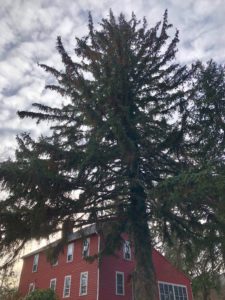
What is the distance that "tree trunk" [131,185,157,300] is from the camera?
31.6ft

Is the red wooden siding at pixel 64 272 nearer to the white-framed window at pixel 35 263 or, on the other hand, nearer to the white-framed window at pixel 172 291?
the white-framed window at pixel 35 263

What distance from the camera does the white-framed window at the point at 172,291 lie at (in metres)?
25.2

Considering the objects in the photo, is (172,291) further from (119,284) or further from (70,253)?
(70,253)

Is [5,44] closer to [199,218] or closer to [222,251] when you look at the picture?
[199,218]

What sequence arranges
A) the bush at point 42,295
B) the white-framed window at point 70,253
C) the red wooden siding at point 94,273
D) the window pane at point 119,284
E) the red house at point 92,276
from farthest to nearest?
the white-framed window at point 70,253
the window pane at point 119,284
the red house at point 92,276
the red wooden siding at point 94,273
the bush at point 42,295

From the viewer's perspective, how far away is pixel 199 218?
11.1 m

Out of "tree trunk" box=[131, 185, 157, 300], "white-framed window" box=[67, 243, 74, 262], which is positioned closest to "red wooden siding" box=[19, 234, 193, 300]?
"white-framed window" box=[67, 243, 74, 262]

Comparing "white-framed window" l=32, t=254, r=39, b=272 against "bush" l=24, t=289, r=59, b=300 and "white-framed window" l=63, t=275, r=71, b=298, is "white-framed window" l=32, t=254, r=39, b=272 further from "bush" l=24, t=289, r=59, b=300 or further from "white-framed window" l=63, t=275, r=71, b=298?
"bush" l=24, t=289, r=59, b=300

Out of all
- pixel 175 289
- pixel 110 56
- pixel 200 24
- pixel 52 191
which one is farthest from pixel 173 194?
pixel 175 289

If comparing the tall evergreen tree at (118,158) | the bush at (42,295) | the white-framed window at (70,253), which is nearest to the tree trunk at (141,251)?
the tall evergreen tree at (118,158)

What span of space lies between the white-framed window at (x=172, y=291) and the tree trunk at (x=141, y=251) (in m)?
17.1

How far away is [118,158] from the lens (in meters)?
11.4

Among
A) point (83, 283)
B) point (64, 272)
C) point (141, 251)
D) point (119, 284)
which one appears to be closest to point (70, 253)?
point (64, 272)

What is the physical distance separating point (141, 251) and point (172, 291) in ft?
60.8
